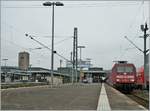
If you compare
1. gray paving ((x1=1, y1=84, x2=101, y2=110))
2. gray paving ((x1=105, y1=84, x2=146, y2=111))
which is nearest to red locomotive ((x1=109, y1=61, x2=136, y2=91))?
gray paving ((x1=1, y1=84, x2=101, y2=110))

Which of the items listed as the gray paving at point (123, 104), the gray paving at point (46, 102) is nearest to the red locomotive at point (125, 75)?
the gray paving at point (46, 102)

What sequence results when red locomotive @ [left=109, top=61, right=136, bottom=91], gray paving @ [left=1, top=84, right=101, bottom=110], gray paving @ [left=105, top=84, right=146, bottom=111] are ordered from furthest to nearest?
red locomotive @ [left=109, top=61, right=136, bottom=91], gray paving @ [left=105, top=84, right=146, bottom=111], gray paving @ [left=1, top=84, right=101, bottom=110]

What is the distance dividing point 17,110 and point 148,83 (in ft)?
107

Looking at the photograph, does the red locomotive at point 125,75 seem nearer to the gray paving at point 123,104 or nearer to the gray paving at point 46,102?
the gray paving at point 46,102

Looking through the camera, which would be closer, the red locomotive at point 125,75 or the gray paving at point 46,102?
the gray paving at point 46,102

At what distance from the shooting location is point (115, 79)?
41.8 m

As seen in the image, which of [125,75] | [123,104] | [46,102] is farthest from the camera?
[125,75]

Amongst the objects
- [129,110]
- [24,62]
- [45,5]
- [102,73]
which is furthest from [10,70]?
[129,110]

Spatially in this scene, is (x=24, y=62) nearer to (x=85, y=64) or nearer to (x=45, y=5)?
(x=45, y=5)

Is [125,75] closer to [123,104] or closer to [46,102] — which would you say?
[123,104]

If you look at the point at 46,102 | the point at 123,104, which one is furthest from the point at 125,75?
the point at 46,102

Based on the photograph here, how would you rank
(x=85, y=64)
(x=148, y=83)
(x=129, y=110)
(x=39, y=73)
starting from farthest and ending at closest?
(x=39, y=73), (x=85, y=64), (x=148, y=83), (x=129, y=110)

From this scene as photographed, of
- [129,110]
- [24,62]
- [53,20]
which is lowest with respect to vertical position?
[129,110]

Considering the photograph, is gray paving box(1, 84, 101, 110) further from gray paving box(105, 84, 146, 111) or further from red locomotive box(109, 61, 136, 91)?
red locomotive box(109, 61, 136, 91)
